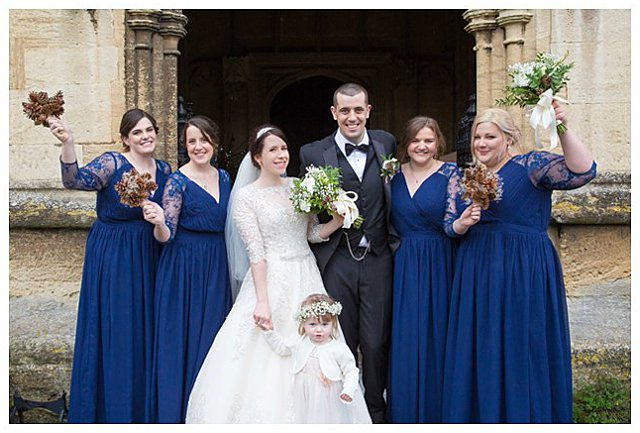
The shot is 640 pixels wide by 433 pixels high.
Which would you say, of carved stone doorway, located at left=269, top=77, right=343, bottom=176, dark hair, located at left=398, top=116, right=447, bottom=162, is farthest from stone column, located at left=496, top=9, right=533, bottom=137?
carved stone doorway, located at left=269, top=77, right=343, bottom=176

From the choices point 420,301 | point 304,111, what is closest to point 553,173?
point 420,301

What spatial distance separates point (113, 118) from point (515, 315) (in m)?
3.34

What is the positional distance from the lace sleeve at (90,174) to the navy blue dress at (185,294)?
0.33 metres

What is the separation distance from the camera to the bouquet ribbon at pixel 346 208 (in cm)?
442

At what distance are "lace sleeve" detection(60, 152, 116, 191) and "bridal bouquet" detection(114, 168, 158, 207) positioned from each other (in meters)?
0.25

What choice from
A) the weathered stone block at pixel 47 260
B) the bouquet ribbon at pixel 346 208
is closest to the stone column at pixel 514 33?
the bouquet ribbon at pixel 346 208

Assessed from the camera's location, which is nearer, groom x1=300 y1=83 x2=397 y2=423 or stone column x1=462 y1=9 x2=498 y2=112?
groom x1=300 y1=83 x2=397 y2=423

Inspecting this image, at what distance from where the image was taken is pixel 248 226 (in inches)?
179

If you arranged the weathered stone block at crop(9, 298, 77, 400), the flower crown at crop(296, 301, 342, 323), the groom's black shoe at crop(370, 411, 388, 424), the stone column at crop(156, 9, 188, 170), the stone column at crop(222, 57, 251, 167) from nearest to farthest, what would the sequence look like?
the flower crown at crop(296, 301, 342, 323), the groom's black shoe at crop(370, 411, 388, 424), the weathered stone block at crop(9, 298, 77, 400), the stone column at crop(156, 9, 188, 170), the stone column at crop(222, 57, 251, 167)

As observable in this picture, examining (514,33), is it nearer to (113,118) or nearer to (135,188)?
(113,118)

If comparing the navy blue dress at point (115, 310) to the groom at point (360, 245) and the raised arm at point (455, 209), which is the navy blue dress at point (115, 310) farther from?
the raised arm at point (455, 209)

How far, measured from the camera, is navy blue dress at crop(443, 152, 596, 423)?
4.39m

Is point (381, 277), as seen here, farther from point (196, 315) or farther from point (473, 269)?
point (196, 315)

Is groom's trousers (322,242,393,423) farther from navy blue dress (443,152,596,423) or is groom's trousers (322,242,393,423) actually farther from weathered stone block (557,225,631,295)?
weathered stone block (557,225,631,295)
